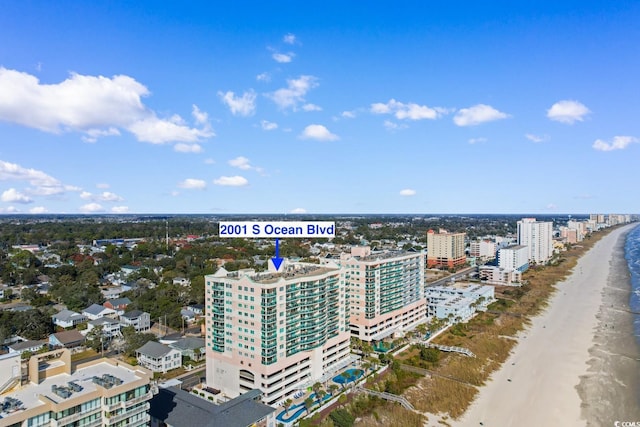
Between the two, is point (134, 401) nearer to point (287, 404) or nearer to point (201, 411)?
point (201, 411)

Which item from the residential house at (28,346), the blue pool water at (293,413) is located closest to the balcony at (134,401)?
the blue pool water at (293,413)

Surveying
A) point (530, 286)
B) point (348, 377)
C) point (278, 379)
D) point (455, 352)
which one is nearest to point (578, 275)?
point (530, 286)

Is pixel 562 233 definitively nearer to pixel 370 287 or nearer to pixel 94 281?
pixel 370 287

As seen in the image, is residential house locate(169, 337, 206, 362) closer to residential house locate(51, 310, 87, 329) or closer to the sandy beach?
residential house locate(51, 310, 87, 329)

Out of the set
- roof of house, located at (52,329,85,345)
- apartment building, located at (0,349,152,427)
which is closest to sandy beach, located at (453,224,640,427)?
apartment building, located at (0,349,152,427)

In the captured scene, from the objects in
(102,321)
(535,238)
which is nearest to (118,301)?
(102,321)

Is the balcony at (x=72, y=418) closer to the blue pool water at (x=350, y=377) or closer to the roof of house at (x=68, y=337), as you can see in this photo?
the blue pool water at (x=350, y=377)
